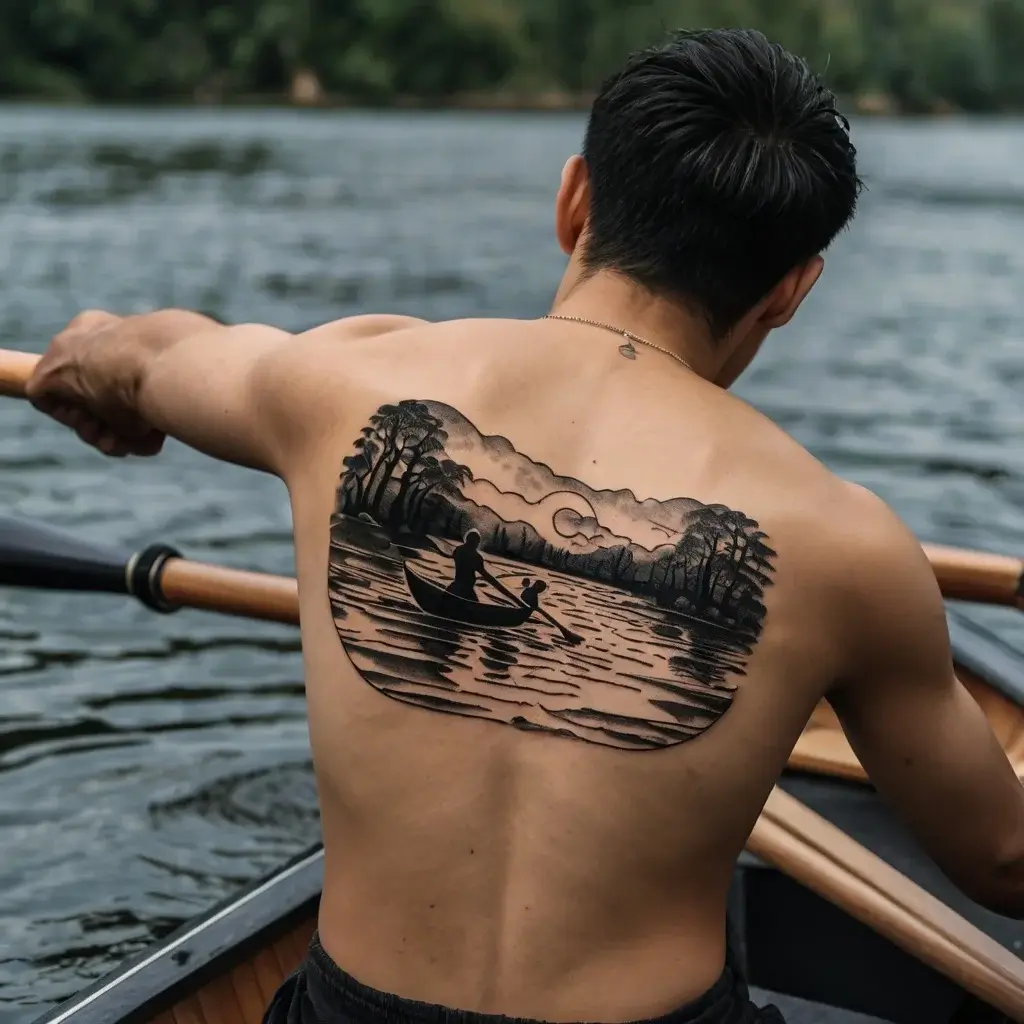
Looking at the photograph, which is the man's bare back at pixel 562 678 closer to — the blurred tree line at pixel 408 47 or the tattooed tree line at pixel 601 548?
the tattooed tree line at pixel 601 548

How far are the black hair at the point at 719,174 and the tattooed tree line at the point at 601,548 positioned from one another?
39 cm

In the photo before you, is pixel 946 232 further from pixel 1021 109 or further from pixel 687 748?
pixel 1021 109

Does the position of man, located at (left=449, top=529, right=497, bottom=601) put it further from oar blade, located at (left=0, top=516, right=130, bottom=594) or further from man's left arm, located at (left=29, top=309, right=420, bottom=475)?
oar blade, located at (left=0, top=516, right=130, bottom=594)

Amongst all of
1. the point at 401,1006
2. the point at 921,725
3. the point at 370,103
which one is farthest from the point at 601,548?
the point at 370,103

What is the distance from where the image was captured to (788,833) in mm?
3557

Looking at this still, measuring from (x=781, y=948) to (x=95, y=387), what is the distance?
7.73ft

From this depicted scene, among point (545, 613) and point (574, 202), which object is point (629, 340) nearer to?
point (574, 202)

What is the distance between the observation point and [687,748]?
6.90ft

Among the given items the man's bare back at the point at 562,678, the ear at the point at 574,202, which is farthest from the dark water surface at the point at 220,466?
the ear at the point at 574,202

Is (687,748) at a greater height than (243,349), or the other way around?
(243,349)

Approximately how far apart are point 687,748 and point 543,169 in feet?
124

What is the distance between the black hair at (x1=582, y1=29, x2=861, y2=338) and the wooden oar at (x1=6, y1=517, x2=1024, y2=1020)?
62.5 inches

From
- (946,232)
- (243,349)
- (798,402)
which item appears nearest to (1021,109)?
(946,232)

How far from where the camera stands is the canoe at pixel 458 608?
2113 millimetres
